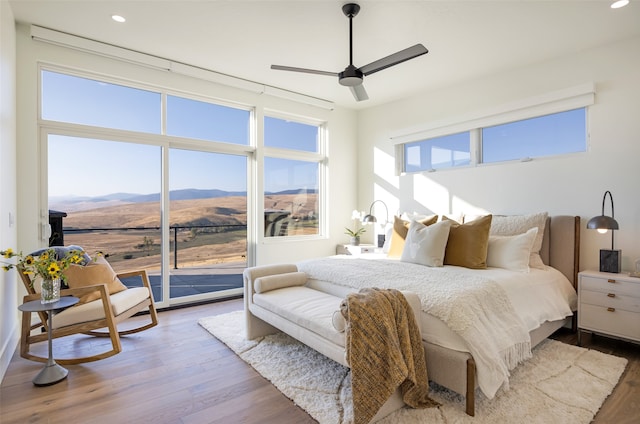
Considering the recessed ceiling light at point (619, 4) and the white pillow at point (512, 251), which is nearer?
the recessed ceiling light at point (619, 4)

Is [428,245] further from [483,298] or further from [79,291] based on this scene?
[79,291]

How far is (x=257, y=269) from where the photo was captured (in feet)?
10.0

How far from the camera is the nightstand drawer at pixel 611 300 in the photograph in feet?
8.73

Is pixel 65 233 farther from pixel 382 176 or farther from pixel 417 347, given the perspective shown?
pixel 382 176

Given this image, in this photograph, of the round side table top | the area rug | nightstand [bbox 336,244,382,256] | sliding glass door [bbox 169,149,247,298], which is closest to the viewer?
the area rug

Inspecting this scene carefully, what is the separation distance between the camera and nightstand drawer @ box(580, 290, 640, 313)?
266 centimetres

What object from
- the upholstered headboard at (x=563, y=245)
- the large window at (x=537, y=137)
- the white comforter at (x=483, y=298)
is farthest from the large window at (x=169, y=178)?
the upholstered headboard at (x=563, y=245)

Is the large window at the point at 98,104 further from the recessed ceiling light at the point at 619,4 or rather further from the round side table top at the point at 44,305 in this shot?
the recessed ceiling light at the point at 619,4

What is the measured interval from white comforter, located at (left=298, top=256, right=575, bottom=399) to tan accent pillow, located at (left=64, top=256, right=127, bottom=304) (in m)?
1.70

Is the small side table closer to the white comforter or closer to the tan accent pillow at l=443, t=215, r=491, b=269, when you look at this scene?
the white comforter

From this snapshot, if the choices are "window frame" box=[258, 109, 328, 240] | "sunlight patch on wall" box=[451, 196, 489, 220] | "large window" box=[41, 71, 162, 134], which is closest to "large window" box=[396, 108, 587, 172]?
"sunlight patch on wall" box=[451, 196, 489, 220]

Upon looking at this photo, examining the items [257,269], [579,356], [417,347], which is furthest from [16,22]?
[579,356]

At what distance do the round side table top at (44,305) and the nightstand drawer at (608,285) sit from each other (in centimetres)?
405

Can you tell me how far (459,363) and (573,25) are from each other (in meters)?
3.02
